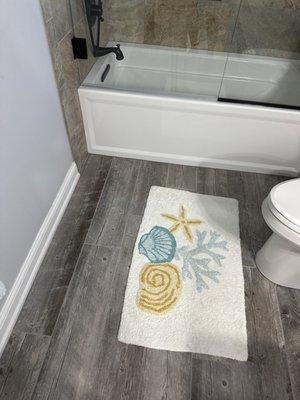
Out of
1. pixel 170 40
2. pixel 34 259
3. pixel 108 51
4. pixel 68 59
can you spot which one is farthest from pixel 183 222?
pixel 170 40

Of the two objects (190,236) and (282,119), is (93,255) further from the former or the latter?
(282,119)

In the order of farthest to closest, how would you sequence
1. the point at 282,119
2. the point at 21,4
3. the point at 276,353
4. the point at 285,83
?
the point at 285,83
the point at 282,119
the point at 276,353
the point at 21,4

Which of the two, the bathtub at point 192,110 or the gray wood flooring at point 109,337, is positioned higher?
the bathtub at point 192,110

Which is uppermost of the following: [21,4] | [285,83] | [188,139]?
[21,4]

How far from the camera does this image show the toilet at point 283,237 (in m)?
1.12

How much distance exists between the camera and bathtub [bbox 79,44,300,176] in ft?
5.46

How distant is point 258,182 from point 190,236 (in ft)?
2.17

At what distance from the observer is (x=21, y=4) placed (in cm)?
103

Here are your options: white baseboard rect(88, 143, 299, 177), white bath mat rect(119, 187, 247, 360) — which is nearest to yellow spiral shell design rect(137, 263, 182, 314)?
white bath mat rect(119, 187, 247, 360)

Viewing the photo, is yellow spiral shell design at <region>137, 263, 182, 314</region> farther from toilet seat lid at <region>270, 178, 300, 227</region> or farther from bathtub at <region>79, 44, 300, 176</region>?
bathtub at <region>79, 44, 300, 176</region>

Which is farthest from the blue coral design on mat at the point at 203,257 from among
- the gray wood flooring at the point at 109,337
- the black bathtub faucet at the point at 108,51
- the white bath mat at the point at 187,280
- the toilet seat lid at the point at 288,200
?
the black bathtub faucet at the point at 108,51

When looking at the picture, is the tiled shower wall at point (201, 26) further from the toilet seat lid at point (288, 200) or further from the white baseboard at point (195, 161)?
the toilet seat lid at point (288, 200)

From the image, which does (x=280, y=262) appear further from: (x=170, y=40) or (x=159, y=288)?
(x=170, y=40)

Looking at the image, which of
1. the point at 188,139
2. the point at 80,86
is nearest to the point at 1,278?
the point at 80,86
